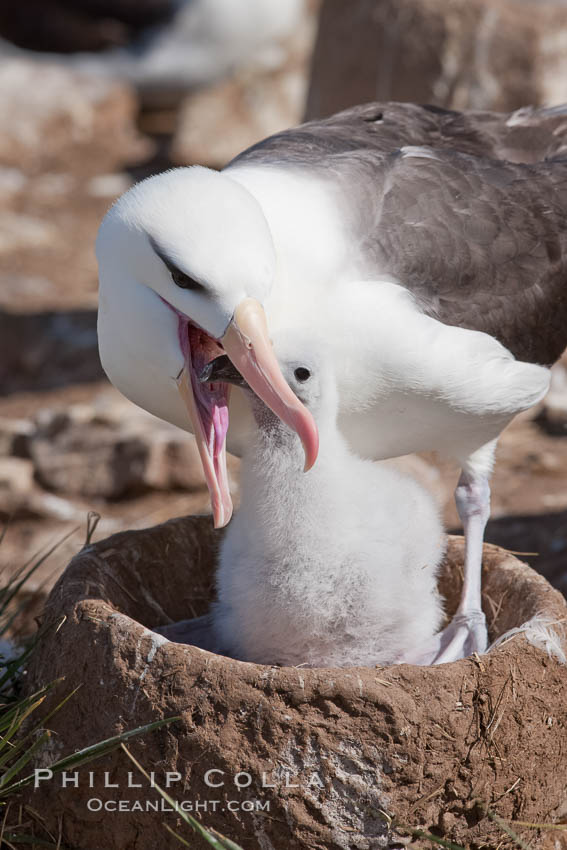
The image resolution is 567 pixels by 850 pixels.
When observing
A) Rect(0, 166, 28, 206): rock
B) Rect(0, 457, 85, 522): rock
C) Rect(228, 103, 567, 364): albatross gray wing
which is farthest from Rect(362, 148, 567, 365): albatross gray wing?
Rect(0, 166, 28, 206): rock

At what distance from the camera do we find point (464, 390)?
320 cm

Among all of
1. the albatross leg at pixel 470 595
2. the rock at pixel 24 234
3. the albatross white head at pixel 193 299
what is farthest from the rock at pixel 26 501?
the rock at pixel 24 234

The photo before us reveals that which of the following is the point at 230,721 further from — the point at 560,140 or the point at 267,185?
the point at 560,140

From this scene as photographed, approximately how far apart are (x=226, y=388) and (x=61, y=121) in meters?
8.38

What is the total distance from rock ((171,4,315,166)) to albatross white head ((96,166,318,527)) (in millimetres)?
7490

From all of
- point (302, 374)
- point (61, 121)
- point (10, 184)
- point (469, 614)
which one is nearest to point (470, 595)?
point (469, 614)

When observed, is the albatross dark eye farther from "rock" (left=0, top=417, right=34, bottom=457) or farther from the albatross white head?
"rock" (left=0, top=417, right=34, bottom=457)

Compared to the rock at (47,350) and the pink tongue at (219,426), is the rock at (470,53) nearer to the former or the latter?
the rock at (47,350)

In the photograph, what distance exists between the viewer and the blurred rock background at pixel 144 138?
561cm

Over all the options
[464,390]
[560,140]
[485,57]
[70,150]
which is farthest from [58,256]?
[464,390]

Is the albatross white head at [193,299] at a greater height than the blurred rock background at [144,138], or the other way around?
the albatross white head at [193,299]

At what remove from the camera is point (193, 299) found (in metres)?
2.73

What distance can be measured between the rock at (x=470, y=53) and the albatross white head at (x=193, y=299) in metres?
4.34

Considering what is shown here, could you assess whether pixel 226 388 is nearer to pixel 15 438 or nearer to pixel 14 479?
pixel 14 479
